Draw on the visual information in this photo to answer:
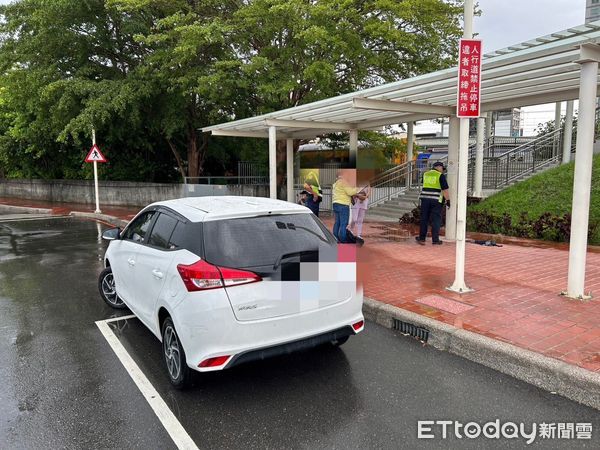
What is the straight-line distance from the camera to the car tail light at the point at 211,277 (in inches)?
132

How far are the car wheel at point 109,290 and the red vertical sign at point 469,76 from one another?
4874 mm

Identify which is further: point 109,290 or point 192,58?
point 192,58

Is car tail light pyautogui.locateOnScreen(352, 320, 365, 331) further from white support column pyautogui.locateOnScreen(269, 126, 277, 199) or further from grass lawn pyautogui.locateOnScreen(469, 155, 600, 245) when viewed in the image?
white support column pyautogui.locateOnScreen(269, 126, 277, 199)

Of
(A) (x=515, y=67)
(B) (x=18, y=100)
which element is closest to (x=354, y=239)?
(A) (x=515, y=67)

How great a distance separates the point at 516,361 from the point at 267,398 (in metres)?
2.10

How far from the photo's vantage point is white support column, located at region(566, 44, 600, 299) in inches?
194

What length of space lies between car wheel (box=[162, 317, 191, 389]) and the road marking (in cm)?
18

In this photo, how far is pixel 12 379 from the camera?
12.6ft

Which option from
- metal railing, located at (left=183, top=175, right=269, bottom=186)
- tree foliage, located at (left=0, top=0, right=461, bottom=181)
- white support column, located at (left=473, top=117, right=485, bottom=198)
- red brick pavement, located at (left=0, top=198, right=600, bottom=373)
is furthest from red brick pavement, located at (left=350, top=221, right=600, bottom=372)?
metal railing, located at (left=183, top=175, right=269, bottom=186)

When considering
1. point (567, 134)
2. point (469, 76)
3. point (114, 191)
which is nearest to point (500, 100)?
point (469, 76)

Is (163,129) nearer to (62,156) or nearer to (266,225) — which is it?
(62,156)

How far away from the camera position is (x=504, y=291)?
5.70 metres

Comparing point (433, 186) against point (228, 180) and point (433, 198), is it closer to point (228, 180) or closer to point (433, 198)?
point (433, 198)

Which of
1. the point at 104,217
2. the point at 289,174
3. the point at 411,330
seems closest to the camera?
the point at 411,330
